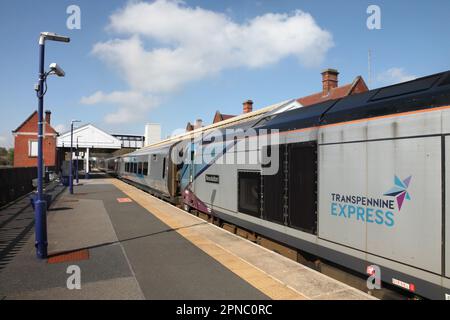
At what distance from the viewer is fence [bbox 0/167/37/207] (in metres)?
15.3

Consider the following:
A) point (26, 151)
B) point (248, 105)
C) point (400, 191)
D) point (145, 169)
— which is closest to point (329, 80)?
point (248, 105)

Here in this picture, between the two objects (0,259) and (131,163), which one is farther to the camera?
(131,163)

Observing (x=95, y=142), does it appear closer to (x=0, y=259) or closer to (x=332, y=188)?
(x=0, y=259)

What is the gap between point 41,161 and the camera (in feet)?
24.0

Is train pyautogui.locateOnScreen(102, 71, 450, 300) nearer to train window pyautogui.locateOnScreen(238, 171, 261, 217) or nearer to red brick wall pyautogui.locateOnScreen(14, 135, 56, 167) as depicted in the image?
train window pyautogui.locateOnScreen(238, 171, 261, 217)

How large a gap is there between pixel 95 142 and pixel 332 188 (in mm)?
44686

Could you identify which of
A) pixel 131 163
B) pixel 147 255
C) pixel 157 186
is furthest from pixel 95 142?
pixel 147 255

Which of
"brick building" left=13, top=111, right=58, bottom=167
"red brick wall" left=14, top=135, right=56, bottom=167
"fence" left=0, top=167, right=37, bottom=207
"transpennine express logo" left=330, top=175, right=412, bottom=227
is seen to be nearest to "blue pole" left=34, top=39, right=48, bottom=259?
"transpennine express logo" left=330, top=175, right=412, bottom=227

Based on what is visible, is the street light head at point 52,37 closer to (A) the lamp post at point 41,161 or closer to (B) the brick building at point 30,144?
(A) the lamp post at point 41,161

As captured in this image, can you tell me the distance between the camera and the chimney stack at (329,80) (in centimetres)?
3095

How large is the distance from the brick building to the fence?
766 inches

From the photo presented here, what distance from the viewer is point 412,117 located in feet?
13.9

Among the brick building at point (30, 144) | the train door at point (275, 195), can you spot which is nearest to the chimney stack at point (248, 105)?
the brick building at point (30, 144)

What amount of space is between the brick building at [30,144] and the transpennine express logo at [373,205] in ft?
137
